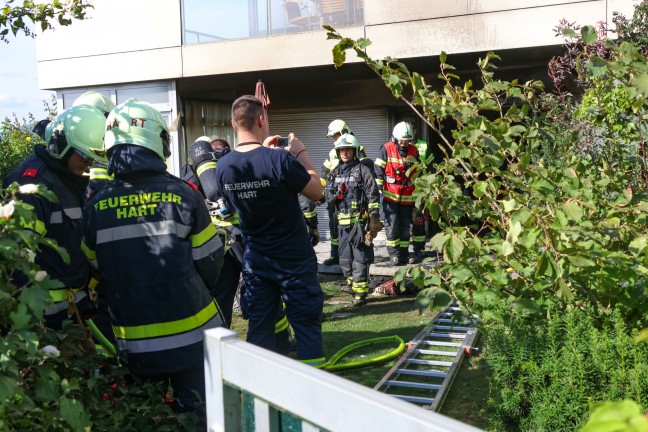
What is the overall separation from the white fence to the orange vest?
8.96 meters

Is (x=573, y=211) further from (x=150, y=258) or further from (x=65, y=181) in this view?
(x=65, y=181)

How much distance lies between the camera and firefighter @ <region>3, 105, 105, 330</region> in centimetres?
363

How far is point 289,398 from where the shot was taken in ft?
5.17

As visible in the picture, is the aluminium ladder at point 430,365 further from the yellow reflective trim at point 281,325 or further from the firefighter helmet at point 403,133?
the firefighter helmet at point 403,133

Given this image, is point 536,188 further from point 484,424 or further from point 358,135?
point 358,135

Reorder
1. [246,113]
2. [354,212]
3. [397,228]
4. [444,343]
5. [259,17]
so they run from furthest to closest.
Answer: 1. [259,17]
2. [397,228]
3. [354,212]
4. [444,343]
5. [246,113]

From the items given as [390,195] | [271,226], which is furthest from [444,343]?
[390,195]

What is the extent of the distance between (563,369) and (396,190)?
7591mm

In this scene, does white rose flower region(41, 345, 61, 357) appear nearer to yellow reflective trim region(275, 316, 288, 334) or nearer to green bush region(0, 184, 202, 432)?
green bush region(0, 184, 202, 432)

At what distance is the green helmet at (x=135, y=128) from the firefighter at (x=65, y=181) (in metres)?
0.46

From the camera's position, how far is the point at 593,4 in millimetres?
10023

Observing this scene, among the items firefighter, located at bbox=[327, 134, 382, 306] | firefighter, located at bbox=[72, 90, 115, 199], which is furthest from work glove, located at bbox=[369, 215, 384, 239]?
firefighter, located at bbox=[72, 90, 115, 199]

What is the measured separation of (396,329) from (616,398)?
13.8ft

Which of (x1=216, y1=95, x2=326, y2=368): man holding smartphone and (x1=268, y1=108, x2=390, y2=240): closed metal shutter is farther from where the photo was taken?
(x1=268, y1=108, x2=390, y2=240): closed metal shutter
